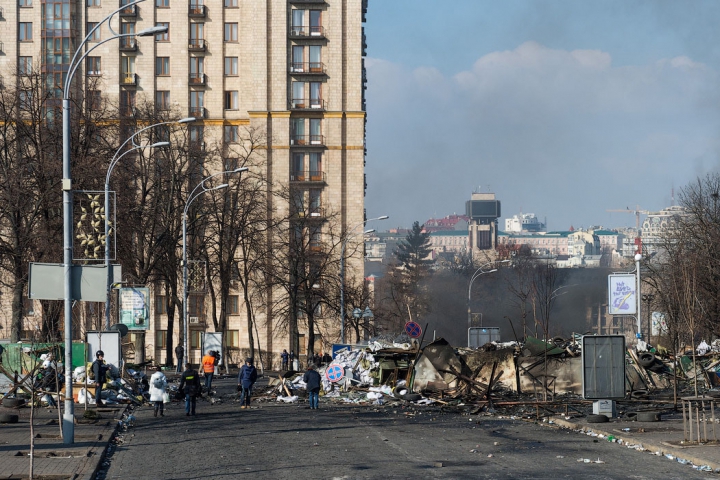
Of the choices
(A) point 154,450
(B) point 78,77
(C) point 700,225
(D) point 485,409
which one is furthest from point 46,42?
(A) point 154,450

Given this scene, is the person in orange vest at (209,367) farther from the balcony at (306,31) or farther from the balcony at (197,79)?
the balcony at (197,79)

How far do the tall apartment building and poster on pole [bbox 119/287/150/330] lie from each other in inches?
1721

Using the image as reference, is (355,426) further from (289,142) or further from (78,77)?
(78,77)

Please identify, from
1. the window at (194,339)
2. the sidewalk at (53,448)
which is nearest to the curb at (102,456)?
the sidewalk at (53,448)

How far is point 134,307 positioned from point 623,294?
2062cm

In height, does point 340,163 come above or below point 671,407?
above

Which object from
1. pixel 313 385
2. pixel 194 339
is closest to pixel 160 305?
pixel 194 339

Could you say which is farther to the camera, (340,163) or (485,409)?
(340,163)

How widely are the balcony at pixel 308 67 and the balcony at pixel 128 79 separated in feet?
41.0

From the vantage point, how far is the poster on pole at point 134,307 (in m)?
34.8

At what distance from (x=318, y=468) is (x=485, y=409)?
42.3 ft

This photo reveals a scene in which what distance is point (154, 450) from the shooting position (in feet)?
61.6

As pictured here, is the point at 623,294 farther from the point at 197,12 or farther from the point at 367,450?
the point at 197,12

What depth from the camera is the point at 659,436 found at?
1970cm
